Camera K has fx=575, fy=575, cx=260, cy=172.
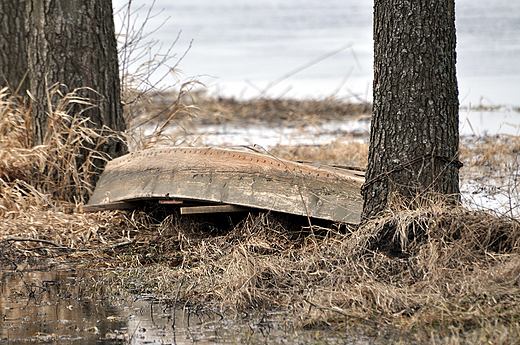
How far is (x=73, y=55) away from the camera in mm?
6109

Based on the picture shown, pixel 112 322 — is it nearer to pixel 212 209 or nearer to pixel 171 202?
pixel 212 209

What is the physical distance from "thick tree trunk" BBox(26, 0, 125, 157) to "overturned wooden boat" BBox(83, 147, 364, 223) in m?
1.07

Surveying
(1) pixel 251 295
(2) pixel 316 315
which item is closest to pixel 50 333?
(1) pixel 251 295

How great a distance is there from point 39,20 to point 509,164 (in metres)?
6.20

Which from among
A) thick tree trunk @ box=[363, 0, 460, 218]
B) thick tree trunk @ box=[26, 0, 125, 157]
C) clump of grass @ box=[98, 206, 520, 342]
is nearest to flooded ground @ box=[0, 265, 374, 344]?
clump of grass @ box=[98, 206, 520, 342]

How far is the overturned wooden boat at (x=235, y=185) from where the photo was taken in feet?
15.5

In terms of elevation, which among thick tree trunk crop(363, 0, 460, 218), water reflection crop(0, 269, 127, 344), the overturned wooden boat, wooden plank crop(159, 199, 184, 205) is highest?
thick tree trunk crop(363, 0, 460, 218)

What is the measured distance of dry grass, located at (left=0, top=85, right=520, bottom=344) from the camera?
3057mm

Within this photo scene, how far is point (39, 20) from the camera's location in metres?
6.12

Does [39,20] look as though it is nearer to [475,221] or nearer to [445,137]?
[445,137]

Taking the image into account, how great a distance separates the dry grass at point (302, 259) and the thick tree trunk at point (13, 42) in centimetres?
196

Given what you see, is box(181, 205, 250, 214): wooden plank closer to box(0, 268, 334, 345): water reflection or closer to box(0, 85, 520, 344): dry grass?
box(0, 85, 520, 344): dry grass

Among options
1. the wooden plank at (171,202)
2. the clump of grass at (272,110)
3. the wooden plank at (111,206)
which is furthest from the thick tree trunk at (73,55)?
the clump of grass at (272,110)

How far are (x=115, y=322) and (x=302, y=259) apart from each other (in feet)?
4.51
